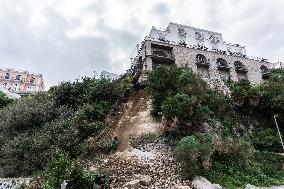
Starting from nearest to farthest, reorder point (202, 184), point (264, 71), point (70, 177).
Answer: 1. point (70, 177)
2. point (202, 184)
3. point (264, 71)

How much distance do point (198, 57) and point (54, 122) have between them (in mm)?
23432

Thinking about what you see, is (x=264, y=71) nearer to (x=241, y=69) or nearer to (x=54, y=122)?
(x=241, y=69)

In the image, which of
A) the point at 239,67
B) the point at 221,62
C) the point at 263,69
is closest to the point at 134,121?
the point at 221,62

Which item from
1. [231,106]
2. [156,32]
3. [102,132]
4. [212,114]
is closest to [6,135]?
[102,132]

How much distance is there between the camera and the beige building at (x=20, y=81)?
270 feet

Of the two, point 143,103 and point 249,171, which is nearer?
point 249,171

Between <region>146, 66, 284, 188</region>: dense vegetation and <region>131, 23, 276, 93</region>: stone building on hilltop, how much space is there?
707 cm

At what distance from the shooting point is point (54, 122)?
29656 millimetres

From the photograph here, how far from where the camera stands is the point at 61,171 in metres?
19.8

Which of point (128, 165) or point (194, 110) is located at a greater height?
point (194, 110)

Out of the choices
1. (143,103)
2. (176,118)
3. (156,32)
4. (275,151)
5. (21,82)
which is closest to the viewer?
(176,118)

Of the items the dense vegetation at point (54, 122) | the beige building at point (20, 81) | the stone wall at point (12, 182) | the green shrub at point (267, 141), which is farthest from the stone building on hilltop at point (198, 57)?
the beige building at point (20, 81)

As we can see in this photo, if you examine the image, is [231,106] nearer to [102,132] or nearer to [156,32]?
[102,132]

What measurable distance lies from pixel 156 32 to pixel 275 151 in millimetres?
22974
